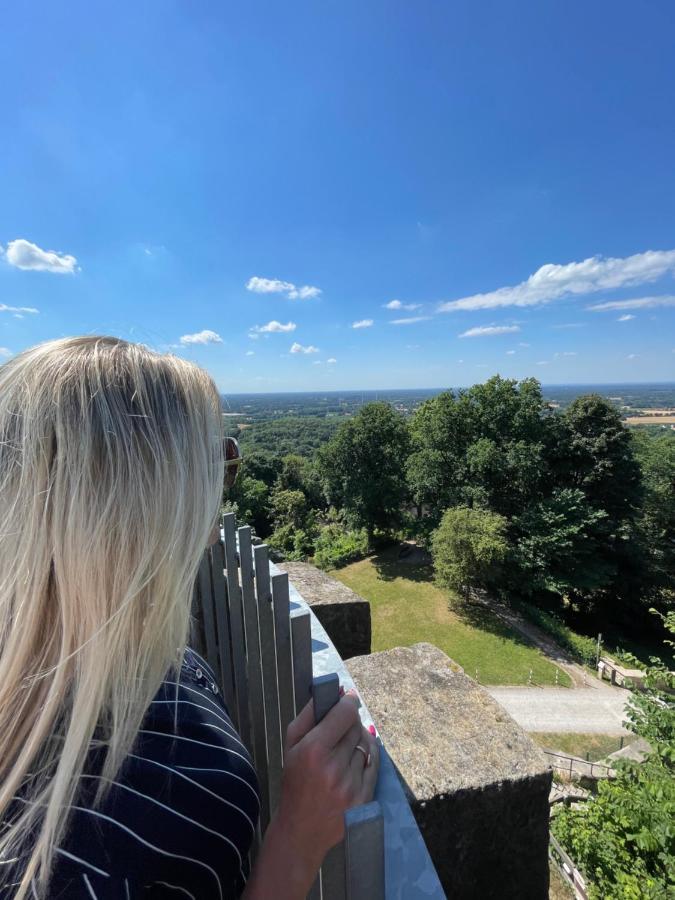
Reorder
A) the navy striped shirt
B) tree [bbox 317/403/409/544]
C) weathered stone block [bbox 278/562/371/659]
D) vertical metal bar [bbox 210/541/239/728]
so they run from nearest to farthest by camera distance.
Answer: the navy striped shirt < vertical metal bar [bbox 210/541/239/728] < weathered stone block [bbox 278/562/371/659] < tree [bbox 317/403/409/544]

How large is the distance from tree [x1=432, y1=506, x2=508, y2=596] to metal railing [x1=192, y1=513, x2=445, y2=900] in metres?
14.2

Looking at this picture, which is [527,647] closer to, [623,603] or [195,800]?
[623,603]

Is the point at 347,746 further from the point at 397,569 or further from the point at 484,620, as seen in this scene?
the point at 397,569

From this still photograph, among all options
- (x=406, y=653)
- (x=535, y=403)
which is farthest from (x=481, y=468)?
(x=406, y=653)

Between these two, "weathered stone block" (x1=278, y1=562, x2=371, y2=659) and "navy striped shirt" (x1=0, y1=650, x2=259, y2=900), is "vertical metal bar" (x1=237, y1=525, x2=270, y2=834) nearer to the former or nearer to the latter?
"navy striped shirt" (x1=0, y1=650, x2=259, y2=900)

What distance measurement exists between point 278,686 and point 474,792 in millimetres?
920

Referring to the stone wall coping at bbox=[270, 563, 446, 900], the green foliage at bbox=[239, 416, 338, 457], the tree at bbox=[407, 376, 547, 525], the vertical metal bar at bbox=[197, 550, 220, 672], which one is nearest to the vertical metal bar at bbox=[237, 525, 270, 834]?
the vertical metal bar at bbox=[197, 550, 220, 672]

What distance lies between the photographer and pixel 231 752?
2.89 ft

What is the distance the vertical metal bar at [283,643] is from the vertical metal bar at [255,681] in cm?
19

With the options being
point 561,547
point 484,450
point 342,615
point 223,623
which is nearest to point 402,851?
point 223,623

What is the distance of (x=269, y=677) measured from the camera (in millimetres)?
1498

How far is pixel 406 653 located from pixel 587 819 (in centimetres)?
384

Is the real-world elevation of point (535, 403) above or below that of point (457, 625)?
above

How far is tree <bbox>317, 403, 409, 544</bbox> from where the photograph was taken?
20594mm
